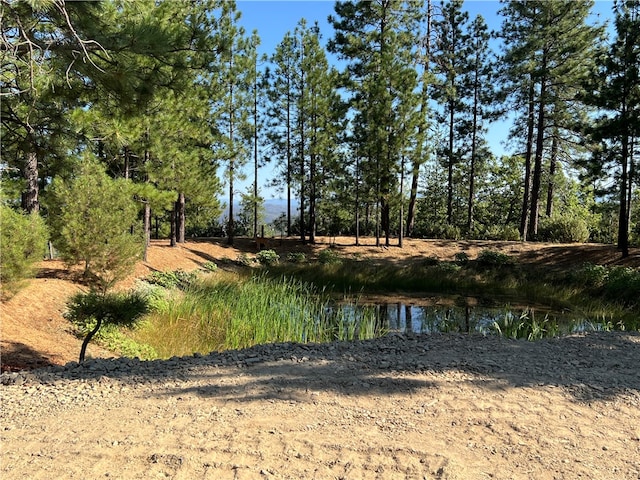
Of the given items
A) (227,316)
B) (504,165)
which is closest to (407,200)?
(227,316)

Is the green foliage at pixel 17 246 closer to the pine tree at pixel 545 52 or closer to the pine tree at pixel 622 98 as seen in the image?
the pine tree at pixel 622 98

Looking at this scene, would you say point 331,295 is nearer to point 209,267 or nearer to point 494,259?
point 209,267

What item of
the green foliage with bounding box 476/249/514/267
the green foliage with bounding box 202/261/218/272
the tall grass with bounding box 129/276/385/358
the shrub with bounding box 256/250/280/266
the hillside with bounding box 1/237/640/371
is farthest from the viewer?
the shrub with bounding box 256/250/280/266

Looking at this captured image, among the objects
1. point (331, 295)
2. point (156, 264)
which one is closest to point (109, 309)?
point (331, 295)

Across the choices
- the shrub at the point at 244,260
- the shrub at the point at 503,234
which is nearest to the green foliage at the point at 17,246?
the shrub at the point at 244,260

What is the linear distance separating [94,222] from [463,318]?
8071mm

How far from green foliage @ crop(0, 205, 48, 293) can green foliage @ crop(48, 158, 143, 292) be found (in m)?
1.13

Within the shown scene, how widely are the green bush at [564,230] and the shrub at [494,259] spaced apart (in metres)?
5.39

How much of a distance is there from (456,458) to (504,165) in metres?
33.6

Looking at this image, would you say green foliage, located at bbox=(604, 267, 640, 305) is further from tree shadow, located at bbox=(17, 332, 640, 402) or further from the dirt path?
the dirt path

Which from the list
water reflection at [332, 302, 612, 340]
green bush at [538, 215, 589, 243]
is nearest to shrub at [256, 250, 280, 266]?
water reflection at [332, 302, 612, 340]

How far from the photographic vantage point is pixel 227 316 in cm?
766

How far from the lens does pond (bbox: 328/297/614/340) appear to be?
24.9 ft

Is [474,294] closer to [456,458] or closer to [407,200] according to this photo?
[407,200]
